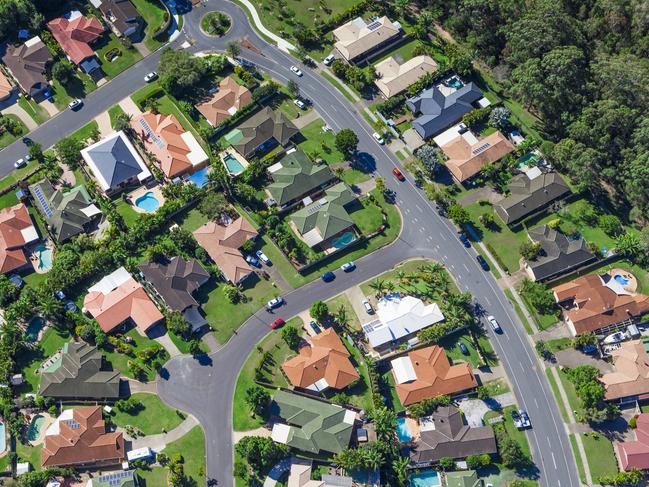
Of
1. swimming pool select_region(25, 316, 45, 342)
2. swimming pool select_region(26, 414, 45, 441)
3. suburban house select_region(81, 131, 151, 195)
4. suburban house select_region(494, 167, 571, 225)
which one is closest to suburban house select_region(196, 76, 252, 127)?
suburban house select_region(81, 131, 151, 195)

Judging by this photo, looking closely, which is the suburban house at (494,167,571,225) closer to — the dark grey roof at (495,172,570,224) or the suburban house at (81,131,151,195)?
the dark grey roof at (495,172,570,224)

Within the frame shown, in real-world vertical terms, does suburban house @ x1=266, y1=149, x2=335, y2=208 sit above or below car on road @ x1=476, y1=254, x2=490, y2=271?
above

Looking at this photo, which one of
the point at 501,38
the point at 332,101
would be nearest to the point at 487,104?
the point at 501,38

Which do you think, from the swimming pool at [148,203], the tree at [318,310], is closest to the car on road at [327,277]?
the tree at [318,310]

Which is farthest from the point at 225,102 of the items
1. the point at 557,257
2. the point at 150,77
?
the point at 557,257

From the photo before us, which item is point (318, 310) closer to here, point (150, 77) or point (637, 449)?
point (637, 449)

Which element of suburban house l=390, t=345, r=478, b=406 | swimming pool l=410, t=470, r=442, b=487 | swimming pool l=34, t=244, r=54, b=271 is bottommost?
swimming pool l=410, t=470, r=442, b=487
